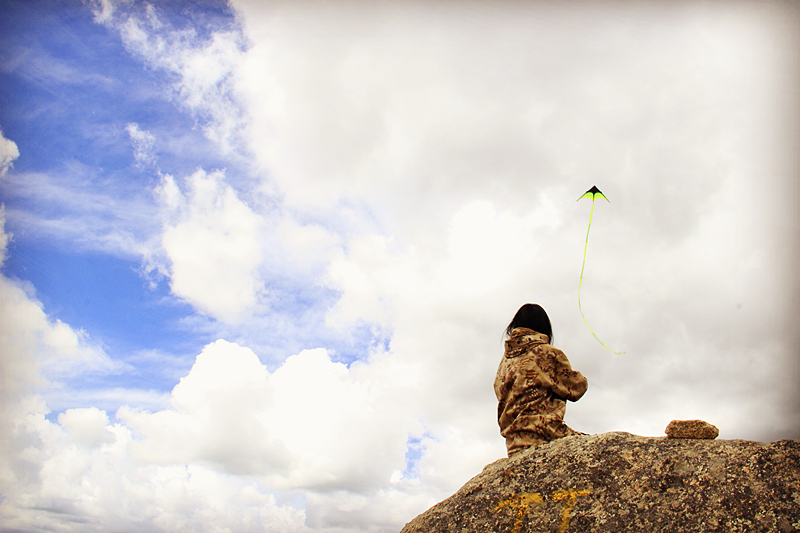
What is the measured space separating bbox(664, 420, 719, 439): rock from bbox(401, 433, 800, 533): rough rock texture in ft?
0.46

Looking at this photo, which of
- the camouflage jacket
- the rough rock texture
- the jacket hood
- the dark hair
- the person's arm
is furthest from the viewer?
the dark hair

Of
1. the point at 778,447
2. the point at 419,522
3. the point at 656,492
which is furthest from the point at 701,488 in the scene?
the point at 419,522

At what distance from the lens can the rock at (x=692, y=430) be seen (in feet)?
20.1

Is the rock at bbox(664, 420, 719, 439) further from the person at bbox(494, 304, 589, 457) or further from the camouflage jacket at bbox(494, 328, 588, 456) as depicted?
the camouflage jacket at bbox(494, 328, 588, 456)

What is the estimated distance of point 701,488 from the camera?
5246mm

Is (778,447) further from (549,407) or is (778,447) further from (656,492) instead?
(549,407)

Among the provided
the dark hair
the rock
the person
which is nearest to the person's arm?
the person

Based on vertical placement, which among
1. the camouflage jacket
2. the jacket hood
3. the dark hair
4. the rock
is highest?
the dark hair

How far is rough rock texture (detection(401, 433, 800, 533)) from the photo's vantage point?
4.94 meters

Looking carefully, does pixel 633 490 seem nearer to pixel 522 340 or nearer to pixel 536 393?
pixel 536 393

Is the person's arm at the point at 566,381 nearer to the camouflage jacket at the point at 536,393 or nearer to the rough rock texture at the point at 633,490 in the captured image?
the camouflage jacket at the point at 536,393

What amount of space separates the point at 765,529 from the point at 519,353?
4.19 metres

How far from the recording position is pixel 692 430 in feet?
20.3

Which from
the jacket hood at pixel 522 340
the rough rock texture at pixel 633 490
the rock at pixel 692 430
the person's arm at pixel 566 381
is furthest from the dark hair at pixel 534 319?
the rock at pixel 692 430
